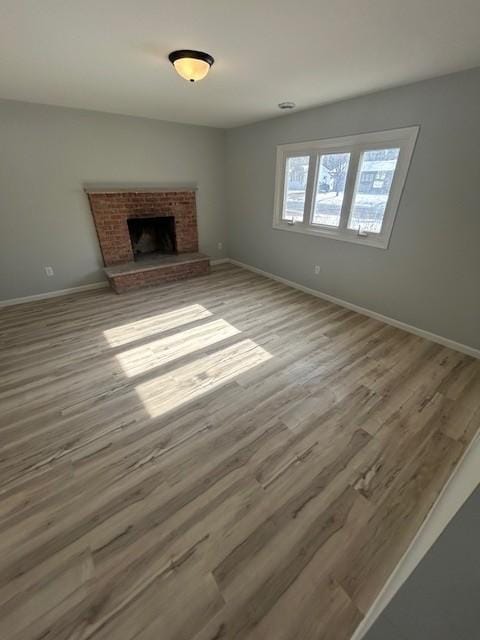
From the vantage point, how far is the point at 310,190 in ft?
10.9

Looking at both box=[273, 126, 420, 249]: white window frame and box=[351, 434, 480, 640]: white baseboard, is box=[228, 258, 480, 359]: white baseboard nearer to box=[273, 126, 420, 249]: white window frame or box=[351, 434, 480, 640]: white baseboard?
box=[273, 126, 420, 249]: white window frame

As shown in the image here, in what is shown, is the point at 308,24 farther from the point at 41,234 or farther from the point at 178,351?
the point at 41,234

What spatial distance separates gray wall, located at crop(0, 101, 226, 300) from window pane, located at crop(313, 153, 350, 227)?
2.07m

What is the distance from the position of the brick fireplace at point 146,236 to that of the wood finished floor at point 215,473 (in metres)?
1.41

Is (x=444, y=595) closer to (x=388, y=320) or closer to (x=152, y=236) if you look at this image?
(x=388, y=320)

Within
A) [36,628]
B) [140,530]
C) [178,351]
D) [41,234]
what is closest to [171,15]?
[178,351]

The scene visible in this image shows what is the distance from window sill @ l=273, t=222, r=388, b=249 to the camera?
282 cm

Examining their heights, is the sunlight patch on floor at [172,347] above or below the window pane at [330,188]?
below

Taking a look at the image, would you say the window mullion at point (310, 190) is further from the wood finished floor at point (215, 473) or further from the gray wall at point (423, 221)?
the wood finished floor at point (215, 473)

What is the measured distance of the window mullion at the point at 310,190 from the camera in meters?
3.18

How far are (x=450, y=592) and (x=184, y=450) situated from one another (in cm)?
134

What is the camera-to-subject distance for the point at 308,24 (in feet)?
4.64

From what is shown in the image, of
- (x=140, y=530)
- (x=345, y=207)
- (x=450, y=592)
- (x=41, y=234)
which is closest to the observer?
(x=450, y=592)

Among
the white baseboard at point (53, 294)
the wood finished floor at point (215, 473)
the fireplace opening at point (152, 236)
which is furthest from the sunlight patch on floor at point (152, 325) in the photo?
the fireplace opening at point (152, 236)
